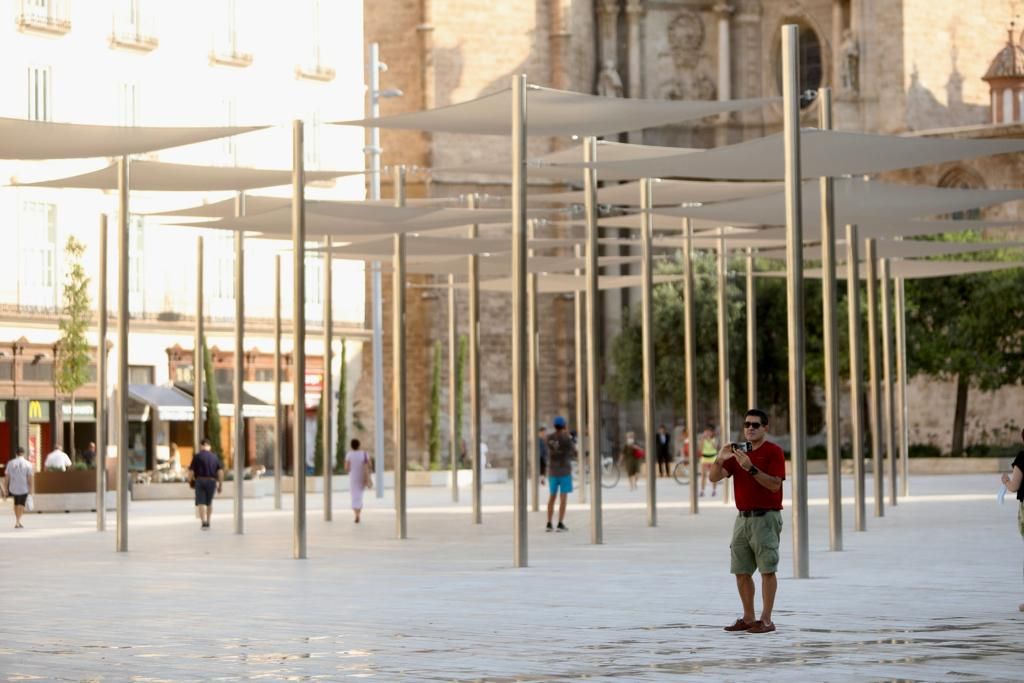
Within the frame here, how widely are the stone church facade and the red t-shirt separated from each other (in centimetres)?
4887

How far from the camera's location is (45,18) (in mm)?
48469

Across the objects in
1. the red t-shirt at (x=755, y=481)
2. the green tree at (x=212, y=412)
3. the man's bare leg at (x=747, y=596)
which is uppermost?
the green tree at (x=212, y=412)

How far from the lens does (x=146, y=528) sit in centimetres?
3206

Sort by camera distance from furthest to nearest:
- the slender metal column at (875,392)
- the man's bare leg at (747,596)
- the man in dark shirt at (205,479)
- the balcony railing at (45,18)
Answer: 1. the balcony railing at (45,18)
2. the man in dark shirt at (205,479)
3. the slender metal column at (875,392)
4. the man's bare leg at (747,596)

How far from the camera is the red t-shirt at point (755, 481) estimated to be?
14.3 meters

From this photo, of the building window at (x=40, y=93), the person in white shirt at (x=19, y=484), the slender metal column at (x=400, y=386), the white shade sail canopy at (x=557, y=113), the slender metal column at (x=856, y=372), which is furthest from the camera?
the building window at (x=40, y=93)

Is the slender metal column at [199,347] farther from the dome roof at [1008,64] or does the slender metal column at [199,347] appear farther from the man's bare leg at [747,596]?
the dome roof at [1008,64]

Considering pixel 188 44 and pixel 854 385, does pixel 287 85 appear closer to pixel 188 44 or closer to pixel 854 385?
pixel 188 44

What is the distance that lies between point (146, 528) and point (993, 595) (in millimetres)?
17850

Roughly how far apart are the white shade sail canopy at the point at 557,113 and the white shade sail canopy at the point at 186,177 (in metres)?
2.03

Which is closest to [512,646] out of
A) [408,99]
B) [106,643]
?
[106,643]

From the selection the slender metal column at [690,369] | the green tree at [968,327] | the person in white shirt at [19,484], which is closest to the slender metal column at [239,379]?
the person in white shirt at [19,484]

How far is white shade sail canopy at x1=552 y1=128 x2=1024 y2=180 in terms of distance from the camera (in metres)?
21.4

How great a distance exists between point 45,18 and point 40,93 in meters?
1.79
